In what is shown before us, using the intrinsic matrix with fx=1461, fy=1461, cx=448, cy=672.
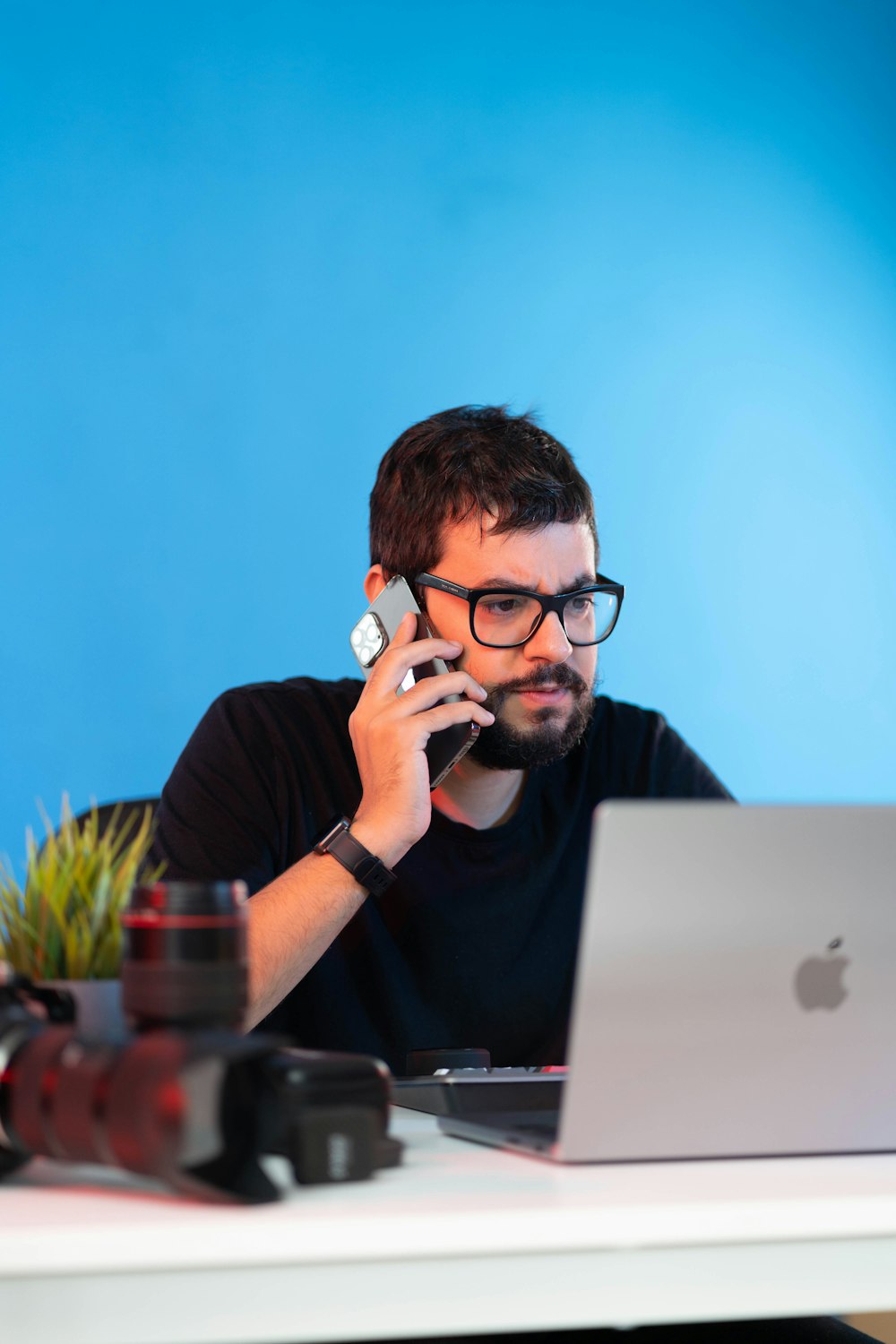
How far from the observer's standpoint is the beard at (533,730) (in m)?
1.83

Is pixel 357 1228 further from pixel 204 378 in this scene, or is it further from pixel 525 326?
pixel 525 326

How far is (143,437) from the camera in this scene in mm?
2840

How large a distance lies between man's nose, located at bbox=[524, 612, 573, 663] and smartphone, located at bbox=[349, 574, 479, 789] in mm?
109

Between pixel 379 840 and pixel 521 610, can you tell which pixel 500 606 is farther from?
pixel 379 840

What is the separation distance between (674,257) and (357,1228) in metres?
3.06

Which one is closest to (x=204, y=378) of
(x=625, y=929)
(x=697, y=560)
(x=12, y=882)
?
(x=697, y=560)

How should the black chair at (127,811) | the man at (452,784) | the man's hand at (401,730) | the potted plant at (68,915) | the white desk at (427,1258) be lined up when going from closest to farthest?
the white desk at (427,1258) → the potted plant at (68,915) → the man's hand at (401,730) → the man at (452,784) → the black chair at (127,811)

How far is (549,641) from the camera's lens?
5.90ft

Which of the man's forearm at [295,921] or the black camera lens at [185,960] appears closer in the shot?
the black camera lens at [185,960]

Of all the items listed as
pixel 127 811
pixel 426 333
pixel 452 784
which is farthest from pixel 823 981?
pixel 426 333

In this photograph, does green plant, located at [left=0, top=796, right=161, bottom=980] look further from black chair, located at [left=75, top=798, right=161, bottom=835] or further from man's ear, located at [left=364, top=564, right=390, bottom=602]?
man's ear, located at [left=364, top=564, right=390, bottom=602]

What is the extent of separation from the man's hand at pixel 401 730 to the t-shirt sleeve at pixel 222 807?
0.14 meters

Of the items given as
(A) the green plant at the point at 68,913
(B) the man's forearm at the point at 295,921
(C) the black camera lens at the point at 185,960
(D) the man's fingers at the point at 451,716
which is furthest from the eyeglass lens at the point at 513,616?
(C) the black camera lens at the point at 185,960

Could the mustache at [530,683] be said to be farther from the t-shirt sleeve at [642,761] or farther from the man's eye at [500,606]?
the t-shirt sleeve at [642,761]
